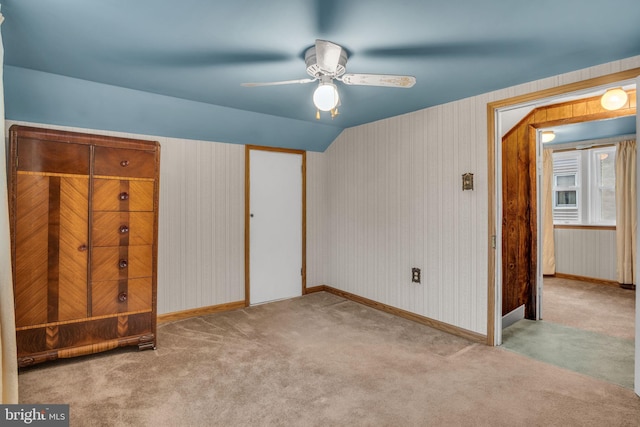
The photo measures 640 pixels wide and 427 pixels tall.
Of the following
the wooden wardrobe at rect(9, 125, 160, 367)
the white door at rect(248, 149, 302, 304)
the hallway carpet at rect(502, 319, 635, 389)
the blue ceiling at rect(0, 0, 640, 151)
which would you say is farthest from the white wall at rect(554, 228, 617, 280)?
the wooden wardrobe at rect(9, 125, 160, 367)

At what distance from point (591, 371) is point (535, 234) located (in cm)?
155

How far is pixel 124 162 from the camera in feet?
8.89

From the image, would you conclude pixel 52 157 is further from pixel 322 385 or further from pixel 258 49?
pixel 322 385

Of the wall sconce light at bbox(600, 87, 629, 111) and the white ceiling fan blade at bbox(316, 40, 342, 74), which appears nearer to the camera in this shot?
the white ceiling fan blade at bbox(316, 40, 342, 74)

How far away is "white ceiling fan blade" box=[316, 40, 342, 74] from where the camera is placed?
1883 millimetres

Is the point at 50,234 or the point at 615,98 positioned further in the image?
the point at 615,98

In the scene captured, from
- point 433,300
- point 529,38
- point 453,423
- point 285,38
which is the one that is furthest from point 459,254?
point 285,38

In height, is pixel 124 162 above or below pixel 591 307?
above

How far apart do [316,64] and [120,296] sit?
7.58ft

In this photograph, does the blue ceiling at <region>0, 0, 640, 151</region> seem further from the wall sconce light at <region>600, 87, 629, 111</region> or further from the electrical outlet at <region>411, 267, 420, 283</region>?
the electrical outlet at <region>411, 267, 420, 283</region>

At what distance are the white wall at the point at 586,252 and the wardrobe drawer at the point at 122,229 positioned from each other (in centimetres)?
611

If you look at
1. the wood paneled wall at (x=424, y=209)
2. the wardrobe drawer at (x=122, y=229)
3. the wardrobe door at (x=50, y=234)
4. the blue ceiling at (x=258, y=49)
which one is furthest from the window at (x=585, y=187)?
the wardrobe door at (x=50, y=234)

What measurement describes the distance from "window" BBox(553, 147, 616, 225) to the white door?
15.0 ft

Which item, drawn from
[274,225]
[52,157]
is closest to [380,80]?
[52,157]
